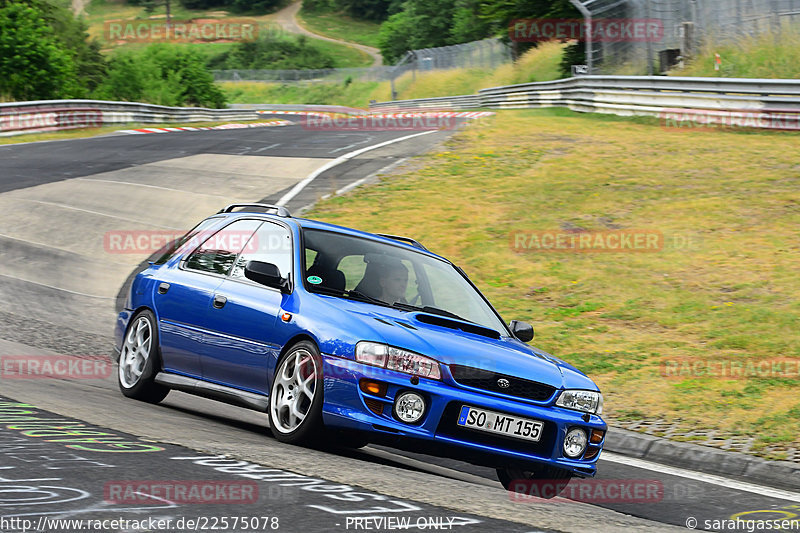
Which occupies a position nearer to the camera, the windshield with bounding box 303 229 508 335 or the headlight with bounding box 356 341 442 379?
the headlight with bounding box 356 341 442 379

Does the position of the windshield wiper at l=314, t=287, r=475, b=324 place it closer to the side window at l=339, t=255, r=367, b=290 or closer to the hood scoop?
the side window at l=339, t=255, r=367, b=290

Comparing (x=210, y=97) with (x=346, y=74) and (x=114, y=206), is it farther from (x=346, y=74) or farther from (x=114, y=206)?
(x=114, y=206)

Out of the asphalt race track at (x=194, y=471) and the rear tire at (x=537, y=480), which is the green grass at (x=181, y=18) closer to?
the asphalt race track at (x=194, y=471)

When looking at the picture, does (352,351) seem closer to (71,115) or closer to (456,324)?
(456,324)

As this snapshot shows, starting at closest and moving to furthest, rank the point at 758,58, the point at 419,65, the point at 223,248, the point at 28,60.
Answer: the point at 223,248, the point at 758,58, the point at 28,60, the point at 419,65

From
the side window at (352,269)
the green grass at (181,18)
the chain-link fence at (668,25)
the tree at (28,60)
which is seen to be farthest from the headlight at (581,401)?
the green grass at (181,18)

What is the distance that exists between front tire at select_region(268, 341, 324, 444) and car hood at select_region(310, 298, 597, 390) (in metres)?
0.35

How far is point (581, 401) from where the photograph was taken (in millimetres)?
6543

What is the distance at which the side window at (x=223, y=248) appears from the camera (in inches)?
306

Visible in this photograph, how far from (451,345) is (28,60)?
119 feet

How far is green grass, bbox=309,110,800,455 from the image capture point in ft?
31.7

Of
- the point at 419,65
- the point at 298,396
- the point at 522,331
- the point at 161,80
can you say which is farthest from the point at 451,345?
the point at 419,65

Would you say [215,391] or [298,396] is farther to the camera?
[215,391]

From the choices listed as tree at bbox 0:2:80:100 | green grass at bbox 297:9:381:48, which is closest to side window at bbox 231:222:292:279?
tree at bbox 0:2:80:100
